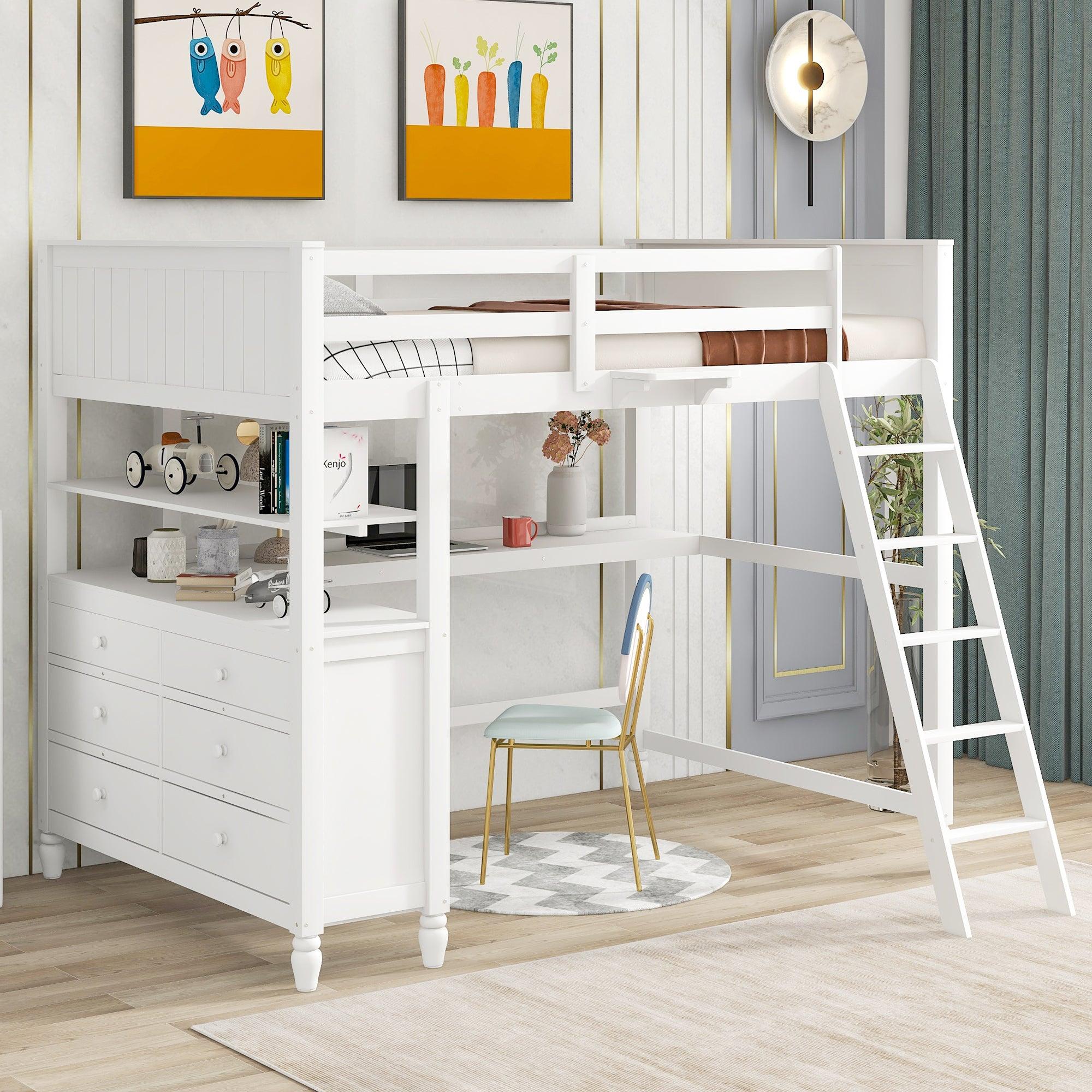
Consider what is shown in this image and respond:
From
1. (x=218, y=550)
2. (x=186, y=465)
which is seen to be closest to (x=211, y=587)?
(x=218, y=550)

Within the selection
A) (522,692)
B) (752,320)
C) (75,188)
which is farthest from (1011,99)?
(75,188)

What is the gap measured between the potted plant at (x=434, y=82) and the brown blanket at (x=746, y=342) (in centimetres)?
78

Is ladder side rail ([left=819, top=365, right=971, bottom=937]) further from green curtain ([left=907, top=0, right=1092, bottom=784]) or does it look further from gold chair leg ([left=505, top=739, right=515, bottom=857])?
green curtain ([left=907, top=0, right=1092, bottom=784])

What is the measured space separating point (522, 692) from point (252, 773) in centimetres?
161

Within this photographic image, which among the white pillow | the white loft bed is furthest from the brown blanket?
the white pillow

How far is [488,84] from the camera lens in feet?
15.9

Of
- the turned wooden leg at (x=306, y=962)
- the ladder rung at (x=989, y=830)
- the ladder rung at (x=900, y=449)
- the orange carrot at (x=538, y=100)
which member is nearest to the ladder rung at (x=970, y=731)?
the ladder rung at (x=989, y=830)

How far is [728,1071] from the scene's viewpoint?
3.08 meters

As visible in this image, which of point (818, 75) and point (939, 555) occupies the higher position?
point (818, 75)

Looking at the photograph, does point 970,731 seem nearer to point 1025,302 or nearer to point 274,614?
point 274,614

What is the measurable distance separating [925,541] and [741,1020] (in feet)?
4.23

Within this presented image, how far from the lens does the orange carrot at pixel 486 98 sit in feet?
15.8

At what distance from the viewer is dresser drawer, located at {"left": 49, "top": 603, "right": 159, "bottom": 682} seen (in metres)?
3.91

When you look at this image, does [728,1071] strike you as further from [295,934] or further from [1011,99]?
[1011,99]
